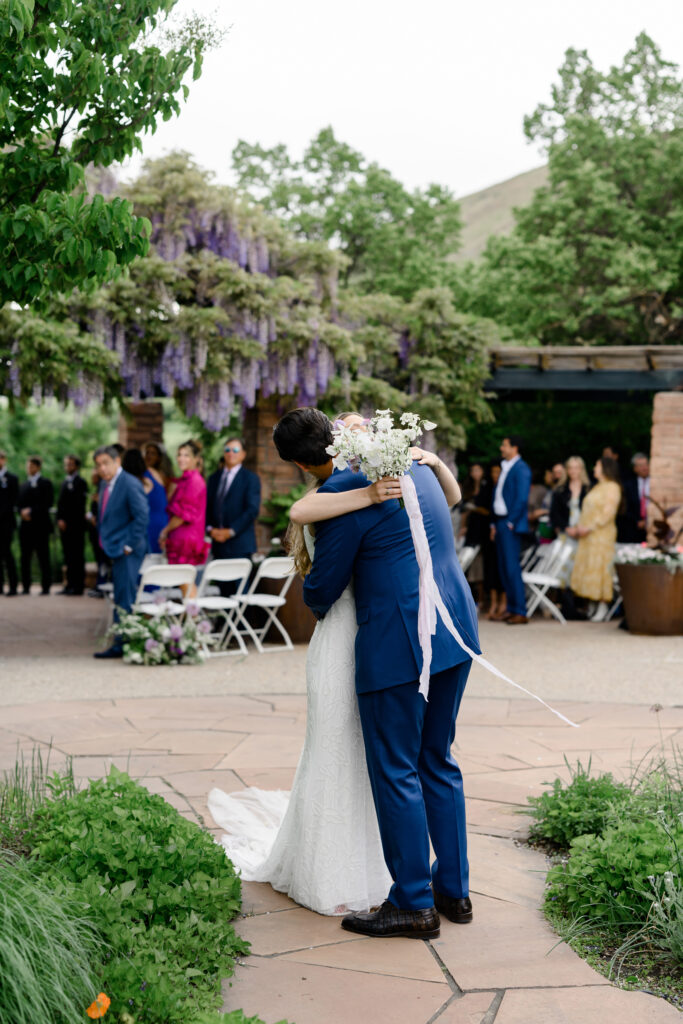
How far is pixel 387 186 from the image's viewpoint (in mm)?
24859

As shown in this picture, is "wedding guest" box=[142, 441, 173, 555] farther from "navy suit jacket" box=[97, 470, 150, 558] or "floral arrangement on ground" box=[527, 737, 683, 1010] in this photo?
"floral arrangement on ground" box=[527, 737, 683, 1010]

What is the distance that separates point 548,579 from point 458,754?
5.94 m

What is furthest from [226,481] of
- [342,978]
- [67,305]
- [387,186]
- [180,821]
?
[387,186]

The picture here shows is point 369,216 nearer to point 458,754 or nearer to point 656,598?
point 656,598

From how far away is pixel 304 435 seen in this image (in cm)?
333

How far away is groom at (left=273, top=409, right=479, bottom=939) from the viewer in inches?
128

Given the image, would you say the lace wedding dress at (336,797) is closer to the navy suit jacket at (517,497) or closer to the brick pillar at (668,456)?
the navy suit jacket at (517,497)

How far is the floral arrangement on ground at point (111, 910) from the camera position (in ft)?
8.07

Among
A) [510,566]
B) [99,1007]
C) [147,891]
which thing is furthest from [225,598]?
[99,1007]

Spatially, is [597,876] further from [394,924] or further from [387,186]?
[387,186]

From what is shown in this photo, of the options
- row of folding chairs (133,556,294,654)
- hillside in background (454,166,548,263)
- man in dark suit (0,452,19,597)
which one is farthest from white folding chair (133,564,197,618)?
hillside in background (454,166,548,263)

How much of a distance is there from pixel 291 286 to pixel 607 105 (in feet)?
56.9

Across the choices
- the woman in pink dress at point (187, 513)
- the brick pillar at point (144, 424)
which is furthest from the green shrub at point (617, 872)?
the brick pillar at point (144, 424)

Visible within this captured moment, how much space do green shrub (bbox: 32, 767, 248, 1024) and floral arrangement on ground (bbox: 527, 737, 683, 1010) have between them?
1063mm
